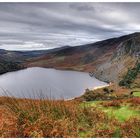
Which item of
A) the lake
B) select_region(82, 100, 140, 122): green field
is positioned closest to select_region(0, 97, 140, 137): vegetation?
select_region(82, 100, 140, 122): green field

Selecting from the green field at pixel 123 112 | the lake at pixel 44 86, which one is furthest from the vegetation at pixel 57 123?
the lake at pixel 44 86

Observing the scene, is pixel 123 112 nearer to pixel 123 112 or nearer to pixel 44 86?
pixel 123 112

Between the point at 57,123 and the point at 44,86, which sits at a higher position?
the point at 57,123

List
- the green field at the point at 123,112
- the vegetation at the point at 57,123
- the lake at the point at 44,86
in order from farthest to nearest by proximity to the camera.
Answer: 1. the lake at the point at 44,86
2. the green field at the point at 123,112
3. the vegetation at the point at 57,123

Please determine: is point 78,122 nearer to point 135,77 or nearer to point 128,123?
point 128,123

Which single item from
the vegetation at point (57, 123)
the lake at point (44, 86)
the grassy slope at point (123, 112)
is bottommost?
the lake at point (44, 86)

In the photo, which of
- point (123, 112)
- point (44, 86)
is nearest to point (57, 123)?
point (123, 112)

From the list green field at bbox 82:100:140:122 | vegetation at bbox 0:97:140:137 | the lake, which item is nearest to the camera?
vegetation at bbox 0:97:140:137

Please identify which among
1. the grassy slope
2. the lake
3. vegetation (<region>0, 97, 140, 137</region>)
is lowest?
the lake

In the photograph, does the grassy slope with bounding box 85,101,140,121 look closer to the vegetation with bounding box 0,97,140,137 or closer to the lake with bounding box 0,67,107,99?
the vegetation with bounding box 0,97,140,137

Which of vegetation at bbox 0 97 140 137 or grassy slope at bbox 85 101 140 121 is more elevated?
vegetation at bbox 0 97 140 137

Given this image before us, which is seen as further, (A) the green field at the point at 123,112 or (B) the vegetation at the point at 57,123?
(A) the green field at the point at 123,112

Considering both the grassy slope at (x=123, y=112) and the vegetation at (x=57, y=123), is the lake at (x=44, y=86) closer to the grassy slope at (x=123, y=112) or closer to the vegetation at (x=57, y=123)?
the grassy slope at (x=123, y=112)
